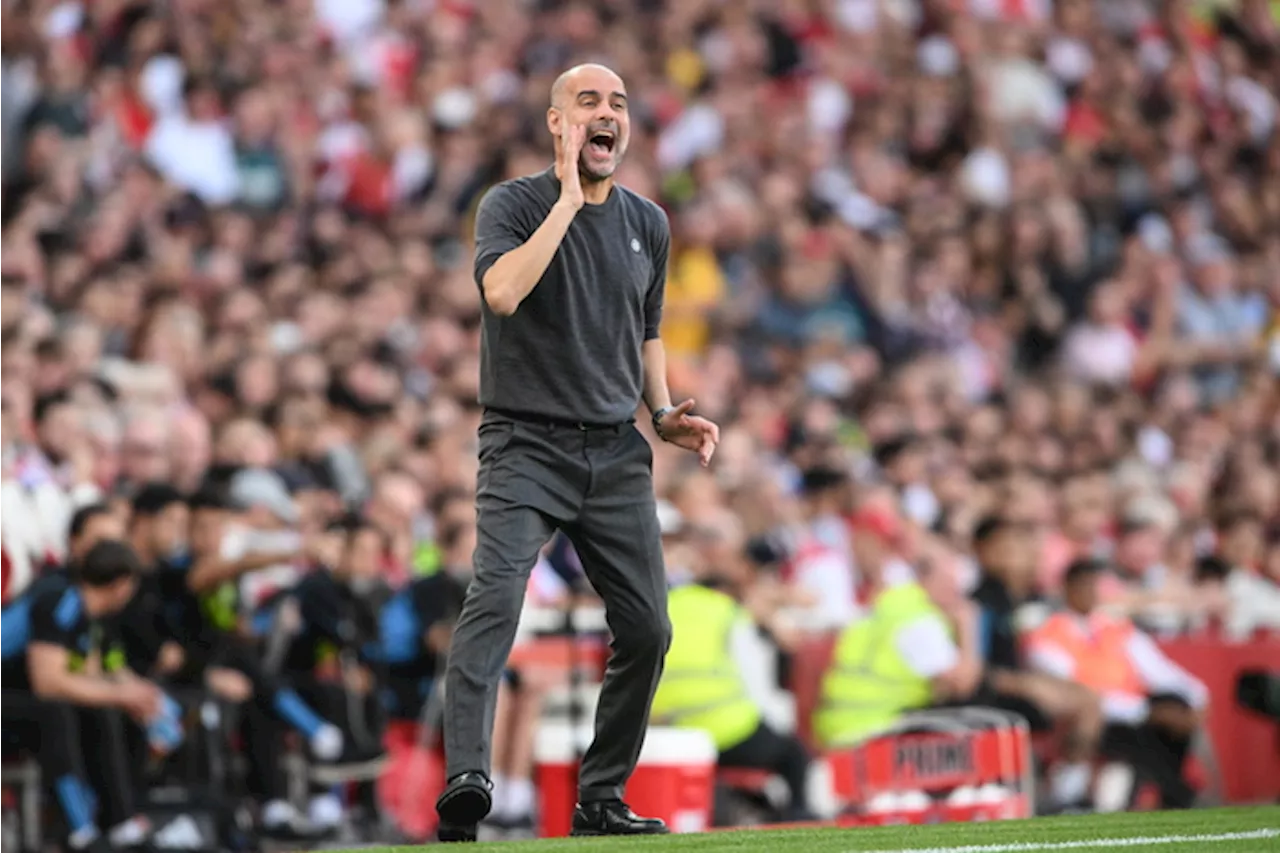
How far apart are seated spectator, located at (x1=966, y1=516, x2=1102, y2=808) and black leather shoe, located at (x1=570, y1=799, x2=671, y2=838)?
4.99 m

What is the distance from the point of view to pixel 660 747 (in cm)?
917

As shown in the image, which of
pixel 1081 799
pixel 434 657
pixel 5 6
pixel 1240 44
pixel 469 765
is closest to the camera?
pixel 469 765

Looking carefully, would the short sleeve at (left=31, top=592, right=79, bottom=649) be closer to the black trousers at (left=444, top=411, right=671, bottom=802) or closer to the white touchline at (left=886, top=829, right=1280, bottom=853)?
the black trousers at (left=444, top=411, right=671, bottom=802)

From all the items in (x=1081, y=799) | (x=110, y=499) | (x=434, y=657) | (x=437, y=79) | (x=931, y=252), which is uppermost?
(x=437, y=79)

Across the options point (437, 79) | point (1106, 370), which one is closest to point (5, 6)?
point (437, 79)

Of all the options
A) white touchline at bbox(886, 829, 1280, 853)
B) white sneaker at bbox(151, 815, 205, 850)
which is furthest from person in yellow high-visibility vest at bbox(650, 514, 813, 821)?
white touchline at bbox(886, 829, 1280, 853)

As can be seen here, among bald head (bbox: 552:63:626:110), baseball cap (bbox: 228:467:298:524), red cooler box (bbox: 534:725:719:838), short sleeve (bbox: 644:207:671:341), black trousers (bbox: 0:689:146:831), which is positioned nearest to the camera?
bald head (bbox: 552:63:626:110)

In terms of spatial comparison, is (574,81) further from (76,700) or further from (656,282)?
(76,700)

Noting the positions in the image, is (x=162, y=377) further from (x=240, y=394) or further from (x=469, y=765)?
(x=469, y=765)

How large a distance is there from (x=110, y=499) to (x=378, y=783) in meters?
1.76

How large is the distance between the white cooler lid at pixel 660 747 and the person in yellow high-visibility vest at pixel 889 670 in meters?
1.26

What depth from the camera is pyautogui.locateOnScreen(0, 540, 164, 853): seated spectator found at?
350 inches

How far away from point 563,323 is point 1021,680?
18.5 ft

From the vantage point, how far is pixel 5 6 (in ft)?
45.6
